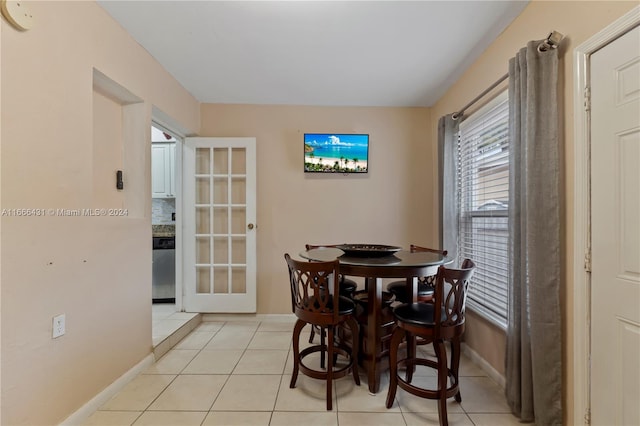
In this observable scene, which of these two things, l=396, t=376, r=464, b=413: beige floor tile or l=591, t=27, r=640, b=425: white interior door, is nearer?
l=591, t=27, r=640, b=425: white interior door

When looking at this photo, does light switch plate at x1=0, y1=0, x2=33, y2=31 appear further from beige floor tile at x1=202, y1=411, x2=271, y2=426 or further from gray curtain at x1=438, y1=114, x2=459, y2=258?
gray curtain at x1=438, y1=114, x2=459, y2=258

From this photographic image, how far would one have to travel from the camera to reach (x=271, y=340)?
269 centimetres

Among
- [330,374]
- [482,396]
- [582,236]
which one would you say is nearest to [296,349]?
[330,374]

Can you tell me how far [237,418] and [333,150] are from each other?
262cm

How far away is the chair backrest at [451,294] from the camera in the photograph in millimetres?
1492

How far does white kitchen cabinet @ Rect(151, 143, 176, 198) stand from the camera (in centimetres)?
386

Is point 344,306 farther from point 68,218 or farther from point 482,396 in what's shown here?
point 68,218

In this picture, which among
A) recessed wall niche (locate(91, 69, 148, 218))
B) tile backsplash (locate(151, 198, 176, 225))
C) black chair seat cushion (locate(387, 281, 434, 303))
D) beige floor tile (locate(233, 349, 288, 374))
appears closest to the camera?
recessed wall niche (locate(91, 69, 148, 218))

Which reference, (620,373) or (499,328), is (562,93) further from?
(499,328)

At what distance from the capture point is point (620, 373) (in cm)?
121

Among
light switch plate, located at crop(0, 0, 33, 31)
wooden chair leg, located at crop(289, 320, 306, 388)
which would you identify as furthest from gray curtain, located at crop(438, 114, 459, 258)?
light switch plate, located at crop(0, 0, 33, 31)

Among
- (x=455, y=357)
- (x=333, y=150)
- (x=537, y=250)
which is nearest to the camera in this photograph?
(x=537, y=250)

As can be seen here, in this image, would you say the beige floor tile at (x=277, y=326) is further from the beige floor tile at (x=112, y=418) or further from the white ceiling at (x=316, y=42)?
the white ceiling at (x=316, y=42)

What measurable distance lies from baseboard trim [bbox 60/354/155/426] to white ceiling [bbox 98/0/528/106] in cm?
252
